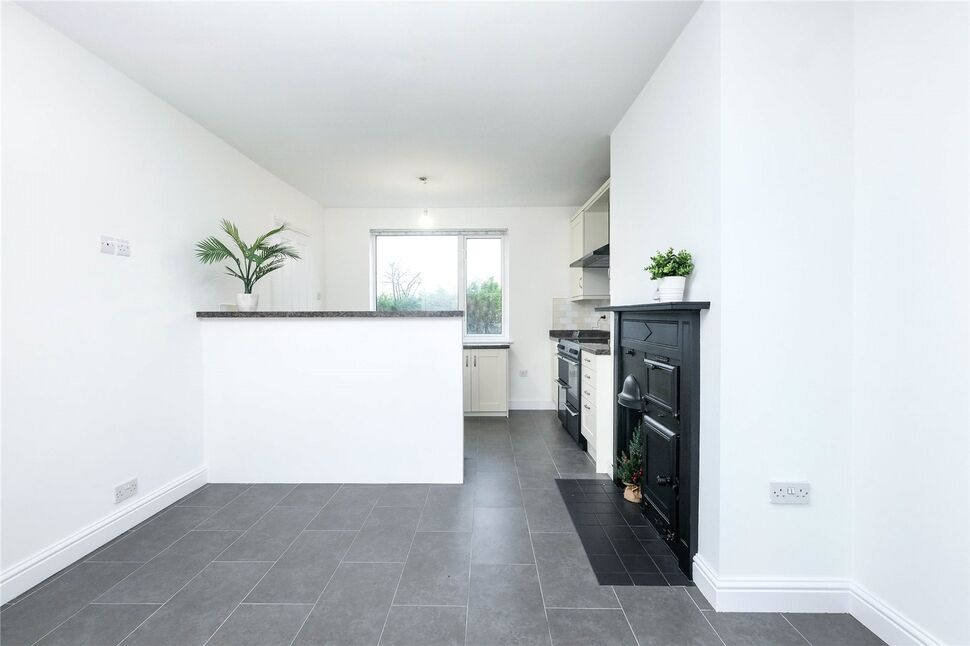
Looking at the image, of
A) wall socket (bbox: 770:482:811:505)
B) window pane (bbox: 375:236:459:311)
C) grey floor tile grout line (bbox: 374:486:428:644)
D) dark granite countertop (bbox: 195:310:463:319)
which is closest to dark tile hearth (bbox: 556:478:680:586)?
wall socket (bbox: 770:482:811:505)

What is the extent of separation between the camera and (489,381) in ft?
16.4

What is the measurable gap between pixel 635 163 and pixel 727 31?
1.03m

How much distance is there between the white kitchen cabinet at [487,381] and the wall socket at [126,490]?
312cm

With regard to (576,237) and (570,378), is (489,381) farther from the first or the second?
(576,237)

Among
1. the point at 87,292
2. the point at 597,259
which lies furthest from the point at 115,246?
the point at 597,259

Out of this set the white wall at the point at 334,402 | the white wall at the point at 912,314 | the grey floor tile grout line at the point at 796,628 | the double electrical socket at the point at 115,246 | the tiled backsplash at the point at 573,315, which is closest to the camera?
the white wall at the point at 912,314

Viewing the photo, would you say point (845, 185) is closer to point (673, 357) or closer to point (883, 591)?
point (673, 357)

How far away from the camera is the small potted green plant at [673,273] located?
6.35ft

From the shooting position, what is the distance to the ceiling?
6.33 feet

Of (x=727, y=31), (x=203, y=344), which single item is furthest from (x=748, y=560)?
(x=203, y=344)

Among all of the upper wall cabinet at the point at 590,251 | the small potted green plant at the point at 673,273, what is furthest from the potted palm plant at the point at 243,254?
the upper wall cabinet at the point at 590,251

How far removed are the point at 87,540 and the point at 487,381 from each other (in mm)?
3537

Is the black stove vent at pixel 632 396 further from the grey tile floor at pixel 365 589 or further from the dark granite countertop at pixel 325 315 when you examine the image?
the dark granite countertop at pixel 325 315

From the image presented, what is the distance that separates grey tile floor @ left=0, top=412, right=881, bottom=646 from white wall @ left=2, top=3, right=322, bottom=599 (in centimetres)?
37
